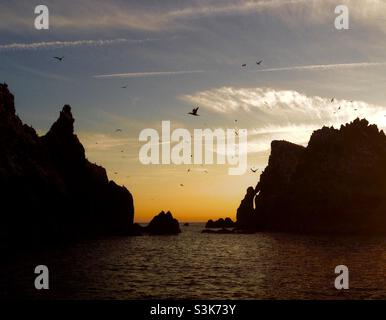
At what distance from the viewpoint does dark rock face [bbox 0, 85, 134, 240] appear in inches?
3413

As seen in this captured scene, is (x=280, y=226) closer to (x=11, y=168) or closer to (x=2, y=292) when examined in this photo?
(x=11, y=168)

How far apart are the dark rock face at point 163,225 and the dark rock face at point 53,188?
35.4ft

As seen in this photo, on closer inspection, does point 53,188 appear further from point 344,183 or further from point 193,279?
point 344,183

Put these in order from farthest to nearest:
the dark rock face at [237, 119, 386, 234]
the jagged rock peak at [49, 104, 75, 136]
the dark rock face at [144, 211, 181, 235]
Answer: the dark rock face at [144, 211, 181, 235] < the dark rock face at [237, 119, 386, 234] < the jagged rock peak at [49, 104, 75, 136]

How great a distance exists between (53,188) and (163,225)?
73.9 meters

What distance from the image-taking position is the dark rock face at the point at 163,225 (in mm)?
171250

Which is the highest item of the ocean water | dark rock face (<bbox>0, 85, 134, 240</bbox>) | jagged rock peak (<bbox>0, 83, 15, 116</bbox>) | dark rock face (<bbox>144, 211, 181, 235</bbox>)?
jagged rock peak (<bbox>0, 83, 15, 116</bbox>)

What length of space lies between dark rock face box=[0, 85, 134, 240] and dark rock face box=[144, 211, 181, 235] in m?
10.8

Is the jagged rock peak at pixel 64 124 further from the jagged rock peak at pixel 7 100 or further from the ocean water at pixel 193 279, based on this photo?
the ocean water at pixel 193 279

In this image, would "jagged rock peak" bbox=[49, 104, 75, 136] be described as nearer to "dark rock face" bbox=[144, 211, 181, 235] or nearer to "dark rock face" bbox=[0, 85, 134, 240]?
"dark rock face" bbox=[0, 85, 134, 240]

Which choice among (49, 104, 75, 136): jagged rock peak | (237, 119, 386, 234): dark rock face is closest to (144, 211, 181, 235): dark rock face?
Answer: (237, 119, 386, 234): dark rock face

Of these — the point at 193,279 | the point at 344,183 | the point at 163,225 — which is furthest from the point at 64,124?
the point at 193,279

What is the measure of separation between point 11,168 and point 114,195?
234 ft

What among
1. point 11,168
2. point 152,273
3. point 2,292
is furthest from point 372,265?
point 11,168
